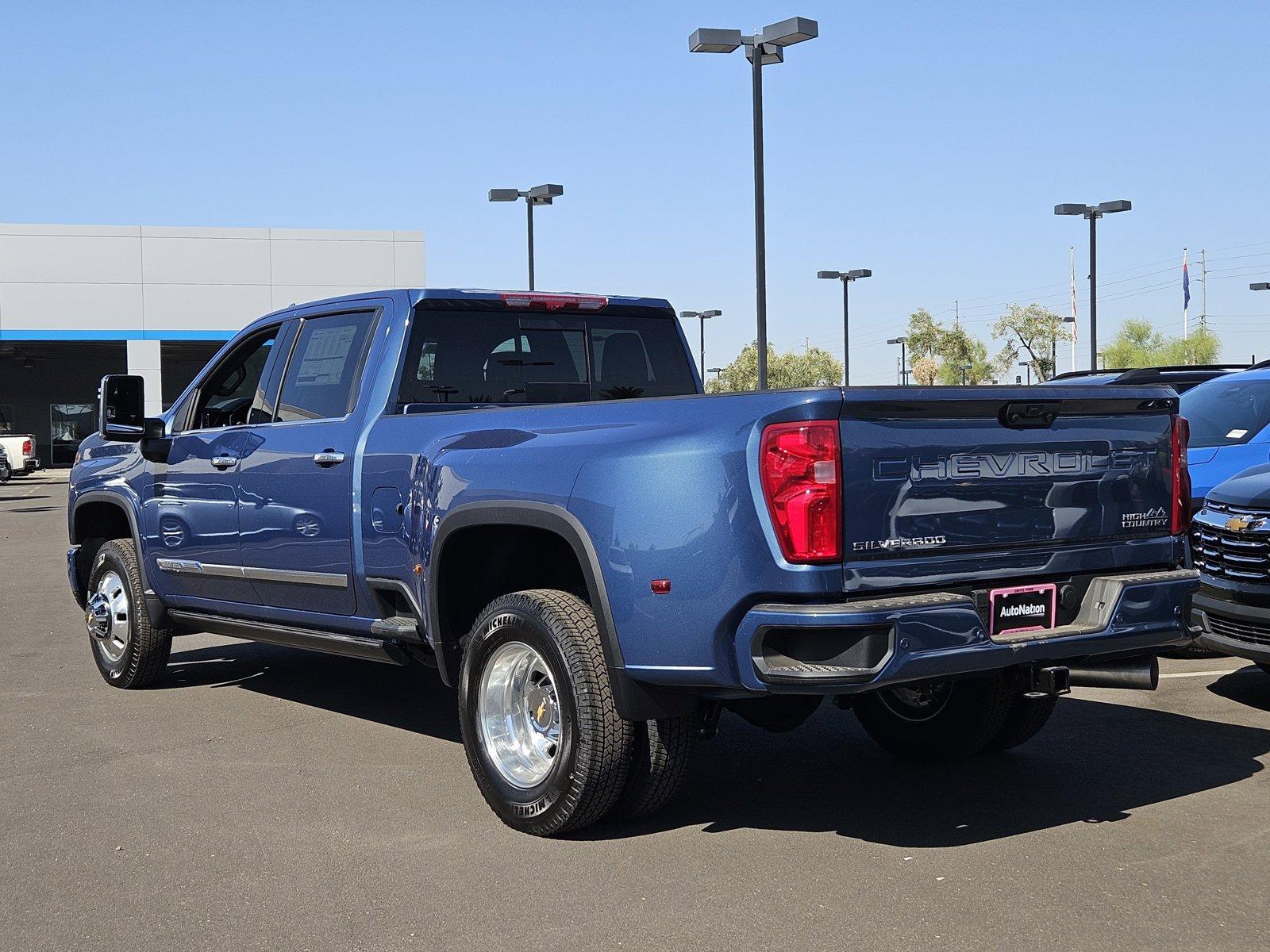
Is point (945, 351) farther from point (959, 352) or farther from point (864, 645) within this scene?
point (864, 645)

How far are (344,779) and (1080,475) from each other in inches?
128

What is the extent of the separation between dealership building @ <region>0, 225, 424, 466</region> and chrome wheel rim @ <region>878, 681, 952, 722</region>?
42138mm

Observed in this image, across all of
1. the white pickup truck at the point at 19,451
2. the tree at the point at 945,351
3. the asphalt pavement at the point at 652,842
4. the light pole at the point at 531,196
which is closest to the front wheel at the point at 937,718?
the asphalt pavement at the point at 652,842

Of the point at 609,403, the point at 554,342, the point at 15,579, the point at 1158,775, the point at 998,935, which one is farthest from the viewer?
the point at 15,579

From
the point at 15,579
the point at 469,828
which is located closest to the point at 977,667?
the point at 469,828

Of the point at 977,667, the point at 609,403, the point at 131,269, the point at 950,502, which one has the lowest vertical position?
the point at 977,667

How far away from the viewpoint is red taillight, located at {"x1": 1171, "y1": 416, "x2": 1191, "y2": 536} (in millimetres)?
5426

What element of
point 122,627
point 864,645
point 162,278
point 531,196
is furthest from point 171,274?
point 864,645

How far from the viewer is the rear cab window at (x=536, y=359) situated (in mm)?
6629

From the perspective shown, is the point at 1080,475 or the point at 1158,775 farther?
the point at 1158,775

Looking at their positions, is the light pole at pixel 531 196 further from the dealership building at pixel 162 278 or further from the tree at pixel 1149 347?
the tree at pixel 1149 347

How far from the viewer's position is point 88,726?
7.37 metres

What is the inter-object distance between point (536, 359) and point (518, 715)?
210cm

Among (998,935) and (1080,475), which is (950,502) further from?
(998,935)
